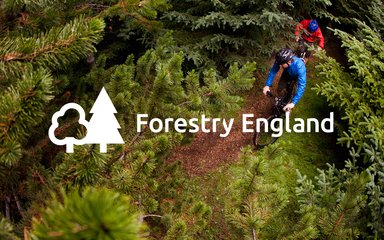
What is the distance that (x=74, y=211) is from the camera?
0.99 meters

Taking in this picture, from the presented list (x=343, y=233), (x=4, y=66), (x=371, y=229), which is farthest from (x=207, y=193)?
(x=4, y=66)

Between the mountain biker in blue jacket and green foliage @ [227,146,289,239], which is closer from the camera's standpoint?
green foliage @ [227,146,289,239]

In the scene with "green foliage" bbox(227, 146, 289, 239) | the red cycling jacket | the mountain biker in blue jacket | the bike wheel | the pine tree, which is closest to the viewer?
the pine tree

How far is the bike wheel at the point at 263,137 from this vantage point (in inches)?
317

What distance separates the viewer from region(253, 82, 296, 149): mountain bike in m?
7.76

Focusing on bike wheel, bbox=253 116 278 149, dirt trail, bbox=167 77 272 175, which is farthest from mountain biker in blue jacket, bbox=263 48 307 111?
dirt trail, bbox=167 77 272 175

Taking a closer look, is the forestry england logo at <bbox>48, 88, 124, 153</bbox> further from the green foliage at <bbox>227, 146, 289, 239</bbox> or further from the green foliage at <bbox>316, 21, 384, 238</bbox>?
the green foliage at <bbox>316, 21, 384, 238</bbox>

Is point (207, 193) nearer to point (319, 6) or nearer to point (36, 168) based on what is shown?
point (36, 168)

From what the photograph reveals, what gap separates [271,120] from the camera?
324 inches

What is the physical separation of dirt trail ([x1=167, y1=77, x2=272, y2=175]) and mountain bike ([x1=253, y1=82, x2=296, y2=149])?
259mm

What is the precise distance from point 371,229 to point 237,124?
3.93 meters

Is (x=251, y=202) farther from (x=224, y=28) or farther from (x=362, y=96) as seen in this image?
(x=224, y=28)

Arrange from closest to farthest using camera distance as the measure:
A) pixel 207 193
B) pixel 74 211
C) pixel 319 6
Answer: pixel 74 211 < pixel 207 193 < pixel 319 6

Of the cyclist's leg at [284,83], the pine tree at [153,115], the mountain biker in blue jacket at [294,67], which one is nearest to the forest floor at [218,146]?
the cyclist's leg at [284,83]
